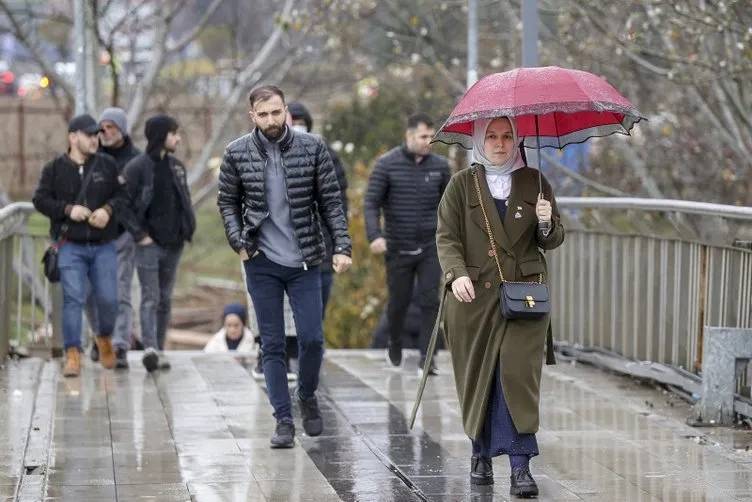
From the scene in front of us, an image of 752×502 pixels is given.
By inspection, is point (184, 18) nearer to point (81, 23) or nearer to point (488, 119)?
point (81, 23)

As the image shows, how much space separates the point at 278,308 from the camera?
28.0ft

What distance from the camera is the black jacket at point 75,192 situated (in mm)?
10938

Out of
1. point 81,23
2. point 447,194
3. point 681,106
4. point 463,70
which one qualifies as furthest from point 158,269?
point 463,70

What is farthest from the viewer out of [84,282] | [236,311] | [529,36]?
[236,311]

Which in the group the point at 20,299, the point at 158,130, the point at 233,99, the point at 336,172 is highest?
the point at 233,99

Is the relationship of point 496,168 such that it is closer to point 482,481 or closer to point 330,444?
point 482,481

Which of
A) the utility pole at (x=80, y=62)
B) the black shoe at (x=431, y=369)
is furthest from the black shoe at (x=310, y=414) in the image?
the utility pole at (x=80, y=62)

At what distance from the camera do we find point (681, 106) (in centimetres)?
1744

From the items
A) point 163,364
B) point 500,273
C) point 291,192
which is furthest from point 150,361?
point 500,273

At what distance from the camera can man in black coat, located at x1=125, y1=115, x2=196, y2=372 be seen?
36.9 ft

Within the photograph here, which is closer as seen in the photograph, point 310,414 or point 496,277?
point 496,277

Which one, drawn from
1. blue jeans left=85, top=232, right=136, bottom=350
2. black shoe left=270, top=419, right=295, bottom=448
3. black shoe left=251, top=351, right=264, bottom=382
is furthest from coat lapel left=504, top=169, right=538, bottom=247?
blue jeans left=85, top=232, right=136, bottom=350

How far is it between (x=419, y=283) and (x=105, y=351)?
229cm

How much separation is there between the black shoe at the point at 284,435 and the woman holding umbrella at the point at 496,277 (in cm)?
135
